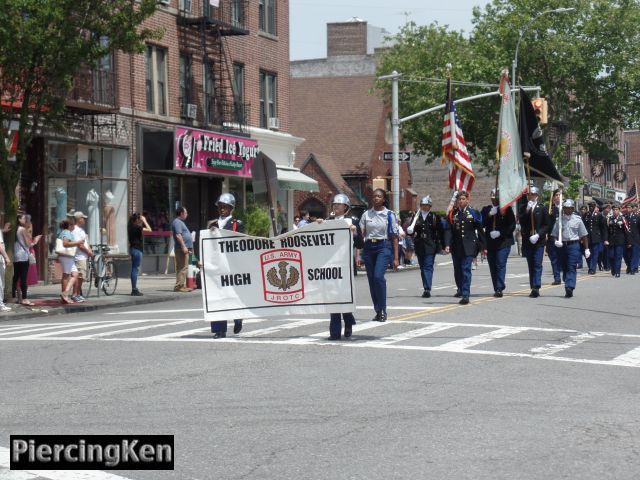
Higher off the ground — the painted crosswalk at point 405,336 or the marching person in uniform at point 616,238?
the marching person in uniform at point 616,238

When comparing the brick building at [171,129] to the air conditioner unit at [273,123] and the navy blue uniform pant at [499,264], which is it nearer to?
the air conditioner unit at [273,123]

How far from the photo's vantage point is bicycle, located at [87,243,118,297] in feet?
80.8

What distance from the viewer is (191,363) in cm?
1182

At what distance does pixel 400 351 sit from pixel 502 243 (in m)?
8.22

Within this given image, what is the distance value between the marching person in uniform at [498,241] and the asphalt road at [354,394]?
11.1 ft

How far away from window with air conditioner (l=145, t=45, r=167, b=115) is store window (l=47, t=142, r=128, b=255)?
240 cm

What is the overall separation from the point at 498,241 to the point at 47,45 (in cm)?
894

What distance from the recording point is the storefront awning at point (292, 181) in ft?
132

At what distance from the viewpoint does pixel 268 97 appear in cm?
4097

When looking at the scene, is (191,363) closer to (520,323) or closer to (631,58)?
(520,323)

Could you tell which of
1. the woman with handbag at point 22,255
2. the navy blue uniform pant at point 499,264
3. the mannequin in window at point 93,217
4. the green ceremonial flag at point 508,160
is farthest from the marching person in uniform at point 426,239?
the mannequin in window at point 93,217

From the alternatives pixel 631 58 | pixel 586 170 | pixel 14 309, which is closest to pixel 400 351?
pixel 14 309

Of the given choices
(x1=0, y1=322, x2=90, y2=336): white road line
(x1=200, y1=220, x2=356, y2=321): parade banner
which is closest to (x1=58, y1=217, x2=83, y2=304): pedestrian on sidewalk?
(x1=0, y1=322, x2=90, y2=336): white road line

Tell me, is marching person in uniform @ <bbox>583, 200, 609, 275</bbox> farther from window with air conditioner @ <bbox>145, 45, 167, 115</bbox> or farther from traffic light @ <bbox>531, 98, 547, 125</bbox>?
window with air conditioner @ <bbox>145, 45, 167, 115</bbox>
